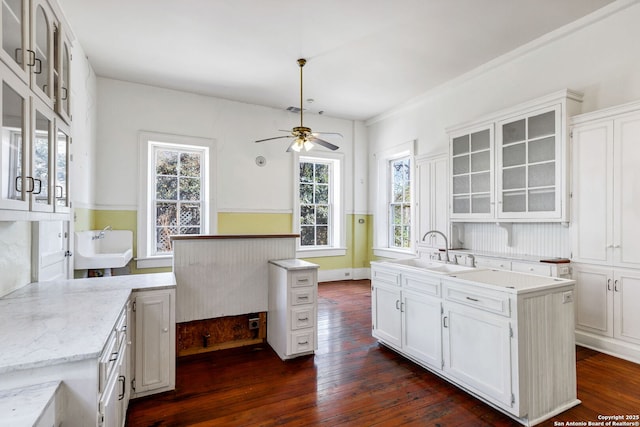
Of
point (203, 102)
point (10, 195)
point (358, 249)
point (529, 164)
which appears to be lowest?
point (358, 249)

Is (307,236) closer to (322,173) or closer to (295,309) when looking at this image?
(322,173)

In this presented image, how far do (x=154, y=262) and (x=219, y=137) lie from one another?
7.50 ft

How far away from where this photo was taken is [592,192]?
3.15 m

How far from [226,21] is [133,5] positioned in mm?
864

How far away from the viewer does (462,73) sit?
4598 millimetres

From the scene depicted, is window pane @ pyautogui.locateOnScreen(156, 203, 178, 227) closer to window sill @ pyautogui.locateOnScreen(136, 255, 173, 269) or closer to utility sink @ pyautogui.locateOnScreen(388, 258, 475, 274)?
window sill @ pyautogui.locateOnScreen(136, 255, 173, 269)

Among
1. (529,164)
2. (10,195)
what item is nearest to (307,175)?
(529,164)

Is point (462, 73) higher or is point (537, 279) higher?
point (462, 73)

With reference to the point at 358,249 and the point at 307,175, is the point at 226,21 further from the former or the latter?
the point at 358,249

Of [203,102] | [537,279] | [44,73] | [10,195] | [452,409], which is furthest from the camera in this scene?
[203,102]

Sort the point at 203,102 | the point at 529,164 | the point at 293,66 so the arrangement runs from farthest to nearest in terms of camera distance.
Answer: the point at 203,102, the point at 293,66, the point at 529,164

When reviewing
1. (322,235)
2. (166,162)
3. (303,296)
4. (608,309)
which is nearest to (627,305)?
(608,309)

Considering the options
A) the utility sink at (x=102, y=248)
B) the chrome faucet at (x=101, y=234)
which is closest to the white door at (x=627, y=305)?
the utility sink at (x=102, y=248)

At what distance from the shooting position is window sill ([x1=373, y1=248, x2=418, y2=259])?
5.77m
